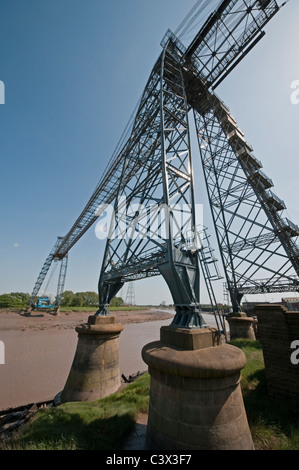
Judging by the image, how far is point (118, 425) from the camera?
4.57 metres

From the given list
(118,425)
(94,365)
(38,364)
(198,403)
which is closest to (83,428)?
(118,425)

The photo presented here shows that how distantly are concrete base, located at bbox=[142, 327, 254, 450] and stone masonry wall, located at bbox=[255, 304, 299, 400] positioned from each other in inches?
99.3

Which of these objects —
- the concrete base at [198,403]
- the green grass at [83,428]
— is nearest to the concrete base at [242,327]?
the green grass at [83,428]

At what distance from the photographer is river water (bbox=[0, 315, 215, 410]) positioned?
10.2 m

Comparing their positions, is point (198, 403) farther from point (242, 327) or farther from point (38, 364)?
point (38, 364)

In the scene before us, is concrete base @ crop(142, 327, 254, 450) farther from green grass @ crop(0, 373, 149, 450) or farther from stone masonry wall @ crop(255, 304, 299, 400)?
stone masonry wall @ crop(255, 304, 299, 400)

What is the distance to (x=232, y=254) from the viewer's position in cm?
1492

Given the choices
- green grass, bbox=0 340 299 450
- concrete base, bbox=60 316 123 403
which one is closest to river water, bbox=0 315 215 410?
concrete base, bbox=60 316 123 403

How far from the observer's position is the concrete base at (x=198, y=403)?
2992mm
